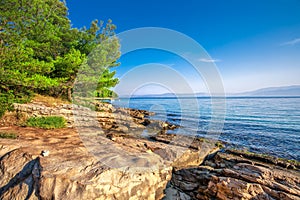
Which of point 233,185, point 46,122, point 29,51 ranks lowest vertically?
point 233,185

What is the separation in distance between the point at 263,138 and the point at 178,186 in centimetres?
1379

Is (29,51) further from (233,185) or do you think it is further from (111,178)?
(233,185)

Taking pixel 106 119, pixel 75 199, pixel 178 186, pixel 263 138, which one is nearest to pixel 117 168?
pixel 75 199

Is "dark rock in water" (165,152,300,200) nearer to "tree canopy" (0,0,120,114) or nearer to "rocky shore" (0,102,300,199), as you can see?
"rocky shore" (0,102,300,199)

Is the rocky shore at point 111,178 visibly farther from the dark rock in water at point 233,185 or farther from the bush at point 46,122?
the bush at point 46,122

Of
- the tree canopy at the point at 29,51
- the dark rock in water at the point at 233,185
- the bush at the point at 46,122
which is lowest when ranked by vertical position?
the dark rock in water at the point at 233,185

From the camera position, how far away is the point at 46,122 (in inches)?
353

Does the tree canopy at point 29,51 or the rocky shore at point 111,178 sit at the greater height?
the tree canopy at point 29,51

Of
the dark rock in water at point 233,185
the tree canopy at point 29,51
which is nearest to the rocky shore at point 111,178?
the dark rock in water at point 233,185

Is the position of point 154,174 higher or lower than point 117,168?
lower

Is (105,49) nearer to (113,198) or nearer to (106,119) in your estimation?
(106,119)

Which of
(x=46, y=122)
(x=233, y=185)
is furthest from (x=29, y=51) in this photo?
(x=233, y=185)

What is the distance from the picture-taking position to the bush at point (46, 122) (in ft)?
28.2

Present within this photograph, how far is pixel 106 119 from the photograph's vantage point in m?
14.3
